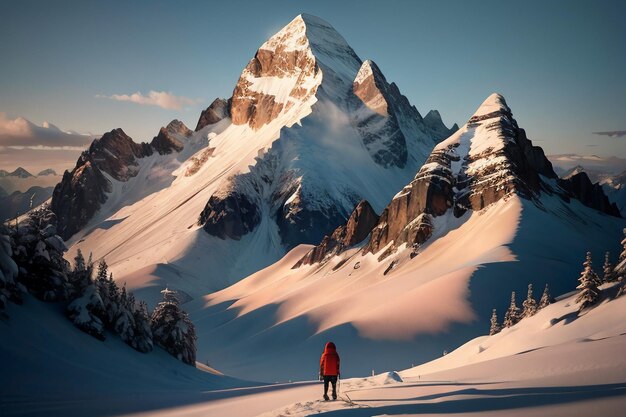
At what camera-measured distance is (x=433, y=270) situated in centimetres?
8700

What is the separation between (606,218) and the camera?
120m

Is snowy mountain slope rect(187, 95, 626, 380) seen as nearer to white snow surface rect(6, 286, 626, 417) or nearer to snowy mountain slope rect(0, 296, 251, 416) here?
white snow surface rect(6, 286, 626, 417)

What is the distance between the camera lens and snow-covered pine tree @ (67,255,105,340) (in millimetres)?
28859

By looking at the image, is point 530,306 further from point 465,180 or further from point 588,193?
point 588,193

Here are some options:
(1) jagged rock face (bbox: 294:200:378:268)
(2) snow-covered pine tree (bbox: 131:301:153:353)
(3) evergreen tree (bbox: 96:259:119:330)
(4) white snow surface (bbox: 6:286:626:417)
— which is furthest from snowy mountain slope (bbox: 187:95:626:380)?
(4) white snow surface (bbox: 6:286:626:417)

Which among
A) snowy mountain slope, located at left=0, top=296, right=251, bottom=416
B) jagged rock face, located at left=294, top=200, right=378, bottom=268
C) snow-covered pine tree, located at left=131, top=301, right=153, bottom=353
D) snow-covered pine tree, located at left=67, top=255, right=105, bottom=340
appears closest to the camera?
snowy mountain slope, located at left=0, top=296, right=251, bottom=416

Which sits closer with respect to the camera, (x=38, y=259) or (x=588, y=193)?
(x=38, y=259)

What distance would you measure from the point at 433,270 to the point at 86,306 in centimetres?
6611

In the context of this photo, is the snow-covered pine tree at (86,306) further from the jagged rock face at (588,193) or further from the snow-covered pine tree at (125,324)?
the jagged rock face at (588,193)

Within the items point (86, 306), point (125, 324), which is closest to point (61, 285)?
point (86, 306)

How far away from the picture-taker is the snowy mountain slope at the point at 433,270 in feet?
225

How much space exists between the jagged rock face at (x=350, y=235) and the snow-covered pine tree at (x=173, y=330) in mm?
95231

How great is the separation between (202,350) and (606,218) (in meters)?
92.7

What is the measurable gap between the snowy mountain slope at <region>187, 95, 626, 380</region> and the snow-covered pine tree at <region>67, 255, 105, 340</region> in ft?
121
